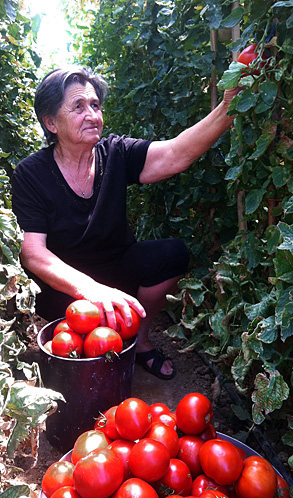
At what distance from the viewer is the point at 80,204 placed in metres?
2.11

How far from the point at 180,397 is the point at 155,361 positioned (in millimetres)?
239

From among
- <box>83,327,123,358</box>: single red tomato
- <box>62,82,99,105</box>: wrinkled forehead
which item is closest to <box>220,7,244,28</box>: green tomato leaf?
<box>62,82,99,105</box>: wrinkled forehead

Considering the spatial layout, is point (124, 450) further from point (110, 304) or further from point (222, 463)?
point (110, 304)

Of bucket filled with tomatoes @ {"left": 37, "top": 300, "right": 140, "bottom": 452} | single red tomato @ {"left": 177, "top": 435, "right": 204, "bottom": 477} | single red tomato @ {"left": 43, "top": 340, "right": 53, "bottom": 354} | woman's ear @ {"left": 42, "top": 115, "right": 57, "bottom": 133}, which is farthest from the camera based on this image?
woman's ear @ {"left": 42, "top": 115, "right": 57, "bottom": 133}

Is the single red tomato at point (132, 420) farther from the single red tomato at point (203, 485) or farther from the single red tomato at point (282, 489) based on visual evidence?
the single red tomato at point (282, 489)

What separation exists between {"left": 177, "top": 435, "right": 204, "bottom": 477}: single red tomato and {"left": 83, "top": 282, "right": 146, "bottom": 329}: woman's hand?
459mm

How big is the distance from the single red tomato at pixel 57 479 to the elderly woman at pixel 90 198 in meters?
0.75

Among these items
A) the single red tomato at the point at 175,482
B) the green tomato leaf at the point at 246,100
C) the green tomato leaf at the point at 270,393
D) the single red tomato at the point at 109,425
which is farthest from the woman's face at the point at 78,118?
the single red tomato at the point at 175,482

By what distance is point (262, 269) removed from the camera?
1.60m

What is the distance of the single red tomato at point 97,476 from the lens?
1.11 metres

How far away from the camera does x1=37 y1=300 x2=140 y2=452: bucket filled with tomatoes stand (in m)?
1.52

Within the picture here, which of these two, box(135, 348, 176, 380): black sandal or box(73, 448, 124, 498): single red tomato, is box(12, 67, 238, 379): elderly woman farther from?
box(73, 448, 124, 498): single red tomato

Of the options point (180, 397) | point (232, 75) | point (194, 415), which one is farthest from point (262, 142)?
point (180, 397)

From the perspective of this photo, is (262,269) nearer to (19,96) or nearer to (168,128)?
(168,128)
